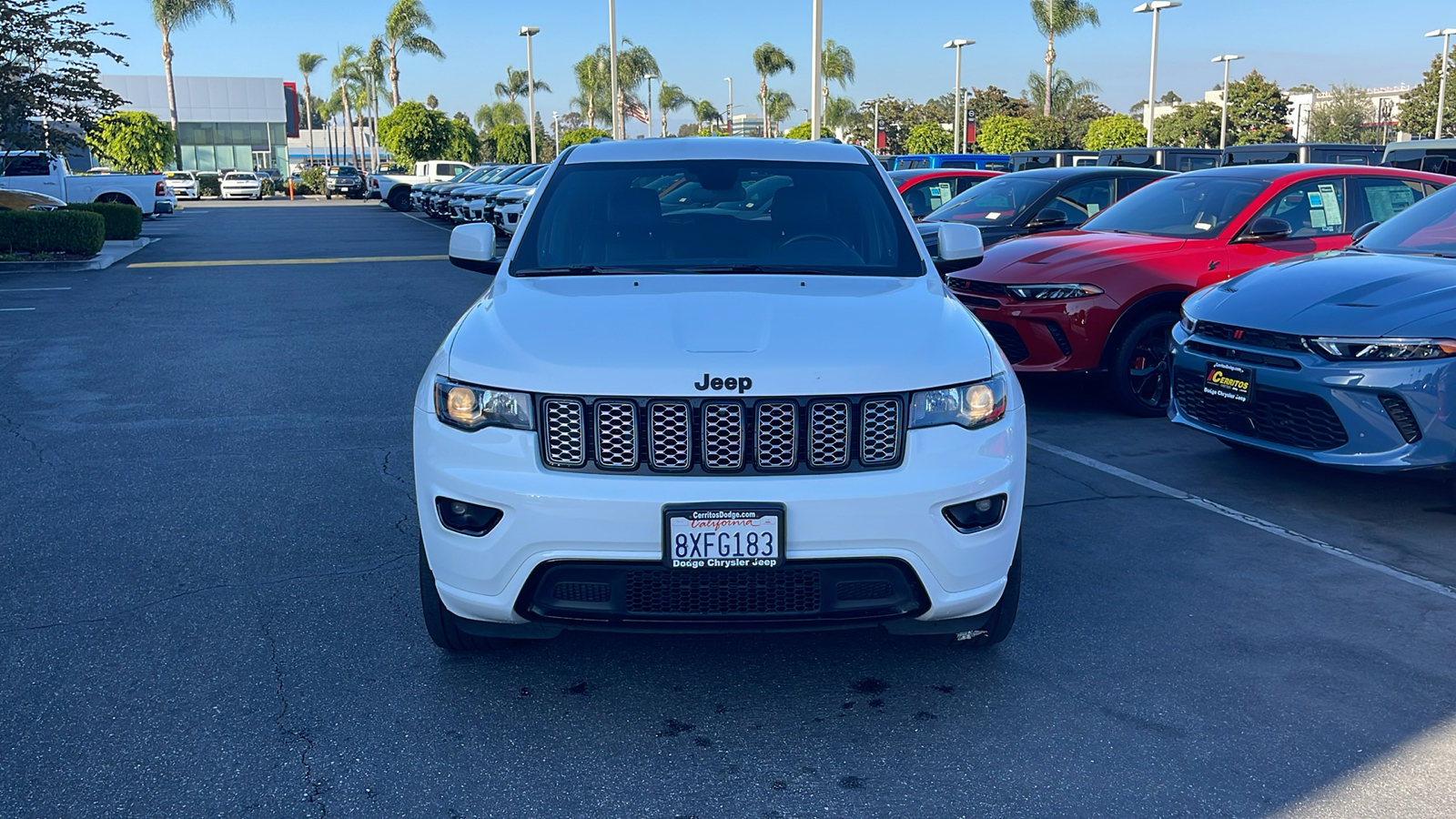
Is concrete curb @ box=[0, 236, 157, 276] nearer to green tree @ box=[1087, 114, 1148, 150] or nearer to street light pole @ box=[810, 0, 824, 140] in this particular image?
street light pole @ box=[810, 0, 824, 140]

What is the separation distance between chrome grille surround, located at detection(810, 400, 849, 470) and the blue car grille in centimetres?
306

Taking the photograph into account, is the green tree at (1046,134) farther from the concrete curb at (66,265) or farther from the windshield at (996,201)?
the windshield at (996,201)

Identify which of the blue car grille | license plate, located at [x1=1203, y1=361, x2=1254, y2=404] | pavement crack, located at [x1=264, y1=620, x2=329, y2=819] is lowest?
pavement crack, located at [x1=264, y1=620, x2=329, y2=819]

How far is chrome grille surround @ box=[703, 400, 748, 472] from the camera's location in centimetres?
320

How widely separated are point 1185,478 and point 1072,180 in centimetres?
592

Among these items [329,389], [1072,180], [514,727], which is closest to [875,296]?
[514,727]

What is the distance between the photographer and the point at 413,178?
4306cm

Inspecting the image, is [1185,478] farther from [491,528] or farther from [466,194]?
[466,194]

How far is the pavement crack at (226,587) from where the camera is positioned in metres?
4.10

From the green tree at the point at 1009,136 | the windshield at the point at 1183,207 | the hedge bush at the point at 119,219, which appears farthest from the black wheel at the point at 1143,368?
A: the green tree at the point at 1009,136

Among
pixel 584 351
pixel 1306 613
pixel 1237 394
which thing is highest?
pixel 584 351

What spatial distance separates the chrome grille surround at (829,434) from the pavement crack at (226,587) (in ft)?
7.17

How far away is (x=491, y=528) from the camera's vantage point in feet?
10.6

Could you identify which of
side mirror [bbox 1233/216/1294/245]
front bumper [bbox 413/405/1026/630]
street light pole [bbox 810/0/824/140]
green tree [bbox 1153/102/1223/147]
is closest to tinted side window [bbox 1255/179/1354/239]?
side mirror [bbox 1233/216/1294/245]
